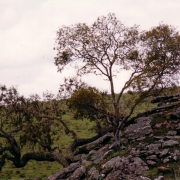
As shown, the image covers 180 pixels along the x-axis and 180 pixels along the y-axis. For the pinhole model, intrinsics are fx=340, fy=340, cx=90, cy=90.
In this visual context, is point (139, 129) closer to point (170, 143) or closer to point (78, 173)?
point (170, 143)

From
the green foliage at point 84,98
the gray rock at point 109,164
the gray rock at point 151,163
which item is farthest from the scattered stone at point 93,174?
the green foliage at point 84,98

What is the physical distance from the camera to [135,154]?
29859mm

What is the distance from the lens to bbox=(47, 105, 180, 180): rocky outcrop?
27656 millimetres

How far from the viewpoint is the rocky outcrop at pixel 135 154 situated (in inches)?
1089

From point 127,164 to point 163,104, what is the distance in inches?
623

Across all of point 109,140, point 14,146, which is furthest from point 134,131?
point 14,146

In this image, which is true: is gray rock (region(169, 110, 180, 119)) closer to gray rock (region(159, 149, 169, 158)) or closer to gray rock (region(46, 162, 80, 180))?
gray rock (region(159, 149, 169, 158))

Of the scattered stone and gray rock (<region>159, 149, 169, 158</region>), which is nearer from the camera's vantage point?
gray rock (<region>159, 149, 169, 158</region>)

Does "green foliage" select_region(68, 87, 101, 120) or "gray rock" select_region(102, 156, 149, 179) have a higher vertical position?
"green foliage" select_region(68, 87, 101, 120)

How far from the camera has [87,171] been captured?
3059 cm

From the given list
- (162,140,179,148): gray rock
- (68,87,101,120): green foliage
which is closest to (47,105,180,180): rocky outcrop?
(162,140,179,148): gray rock

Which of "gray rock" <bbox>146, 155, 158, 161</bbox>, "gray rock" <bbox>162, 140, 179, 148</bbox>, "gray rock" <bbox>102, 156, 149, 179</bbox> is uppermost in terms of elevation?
"gray rock" <bbox>162, 140, 179, 148</bbox>

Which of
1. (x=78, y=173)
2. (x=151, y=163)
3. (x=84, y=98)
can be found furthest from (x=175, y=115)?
(x=78, y=173)

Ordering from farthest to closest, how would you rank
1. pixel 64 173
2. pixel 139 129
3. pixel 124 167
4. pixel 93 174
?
1. pixel 139 129
2. pixel 64 173
3. pixel 93 174
4. pixel 124 167
